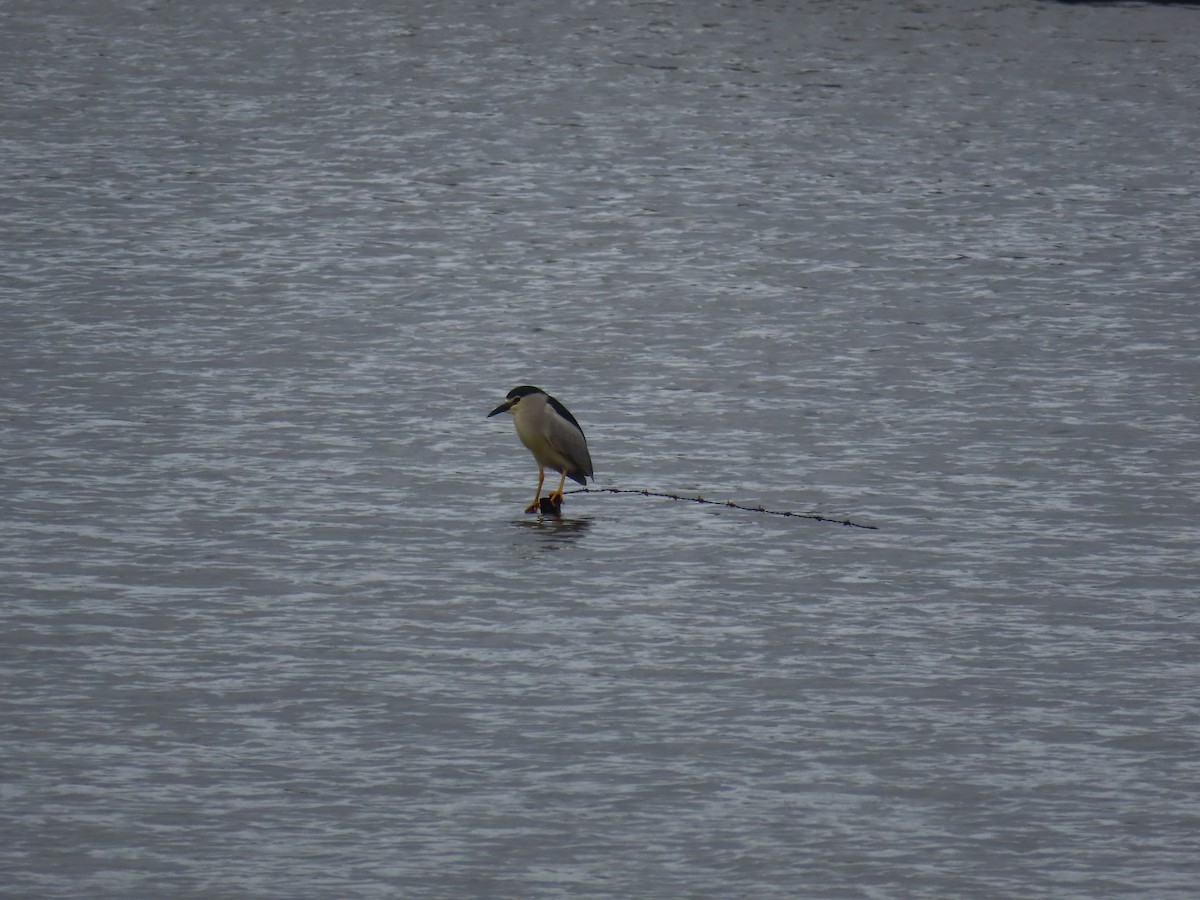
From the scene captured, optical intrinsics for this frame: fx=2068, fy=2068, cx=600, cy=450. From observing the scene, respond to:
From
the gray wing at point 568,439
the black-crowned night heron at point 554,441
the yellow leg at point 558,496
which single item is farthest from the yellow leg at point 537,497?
the gray wing at point 568,439

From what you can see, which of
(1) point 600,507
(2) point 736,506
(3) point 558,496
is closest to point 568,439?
(3) point 558,496

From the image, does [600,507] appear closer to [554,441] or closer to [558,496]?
[558,496]

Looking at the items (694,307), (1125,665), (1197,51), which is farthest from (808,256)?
(1197,51)

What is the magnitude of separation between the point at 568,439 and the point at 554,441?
0.12 m

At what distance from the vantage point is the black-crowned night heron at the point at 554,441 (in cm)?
1681

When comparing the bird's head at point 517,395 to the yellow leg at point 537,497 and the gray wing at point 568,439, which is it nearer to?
the gray wing at point 568,439

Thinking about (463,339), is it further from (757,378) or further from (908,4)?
(908,4)

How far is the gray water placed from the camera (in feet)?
35.4

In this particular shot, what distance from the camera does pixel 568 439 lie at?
16812 mm

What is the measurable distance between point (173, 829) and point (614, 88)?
108 feet

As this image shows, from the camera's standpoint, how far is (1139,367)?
21719mm

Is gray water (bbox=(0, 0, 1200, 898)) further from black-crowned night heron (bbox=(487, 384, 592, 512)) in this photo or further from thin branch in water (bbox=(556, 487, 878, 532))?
black-crowned night heron (bbox=(487, 384, 592, 512))

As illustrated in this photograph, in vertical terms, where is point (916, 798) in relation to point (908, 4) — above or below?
below

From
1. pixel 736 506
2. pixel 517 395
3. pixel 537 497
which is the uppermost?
pixel 517 395
